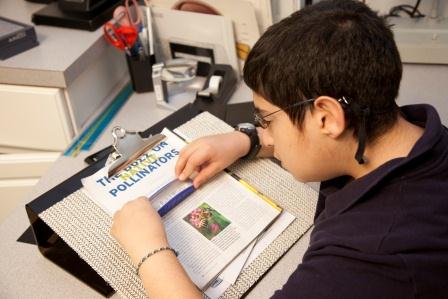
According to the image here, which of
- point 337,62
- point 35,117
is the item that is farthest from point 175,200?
point 35,117

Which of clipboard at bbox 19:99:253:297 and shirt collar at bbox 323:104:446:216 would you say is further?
clipboard at bbox 19:99:253:297

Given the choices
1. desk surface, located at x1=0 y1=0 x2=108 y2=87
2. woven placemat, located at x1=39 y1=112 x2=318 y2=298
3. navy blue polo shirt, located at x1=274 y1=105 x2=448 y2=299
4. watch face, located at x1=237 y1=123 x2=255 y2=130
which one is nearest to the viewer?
navy blue polo shirt, located at x1=274 y1=105 x2=448 y2=299

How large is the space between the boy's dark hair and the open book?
0.22m

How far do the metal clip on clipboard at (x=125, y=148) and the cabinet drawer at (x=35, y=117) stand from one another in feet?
1.12

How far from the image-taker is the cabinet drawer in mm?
1218

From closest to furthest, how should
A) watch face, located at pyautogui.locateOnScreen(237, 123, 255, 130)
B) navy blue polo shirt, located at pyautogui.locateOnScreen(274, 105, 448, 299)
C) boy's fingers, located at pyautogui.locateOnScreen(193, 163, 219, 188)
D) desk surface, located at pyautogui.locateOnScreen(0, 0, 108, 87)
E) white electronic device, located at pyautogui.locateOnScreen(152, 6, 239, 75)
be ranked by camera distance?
navy blue polo shirt, located at pyautogui.locateOnScreen(274, 105, 448, 299) → boy's fingers, located at pyautogui.locateOnScreen(193, 163, 219, 188) → watch face, located at pyautogui.locateOnScreen(237, 123, 255, 130) → desk surface, located at pyautogui.locateOnScreen(0, 0, 108, 87) → white electronic device, located at pyautogui.locateOnScreen(152, 6, 239, 75)

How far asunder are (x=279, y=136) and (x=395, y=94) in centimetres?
19

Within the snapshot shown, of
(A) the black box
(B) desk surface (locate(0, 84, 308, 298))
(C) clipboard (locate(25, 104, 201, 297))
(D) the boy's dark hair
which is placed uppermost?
(D) the boy's dark hair

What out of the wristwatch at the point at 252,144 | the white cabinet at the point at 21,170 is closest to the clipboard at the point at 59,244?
the wristwatch at the point at 252,144

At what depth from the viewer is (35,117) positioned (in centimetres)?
126

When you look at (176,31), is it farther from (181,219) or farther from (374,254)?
(374,254)

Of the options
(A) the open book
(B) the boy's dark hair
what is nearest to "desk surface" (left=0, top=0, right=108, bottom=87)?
(A) the open book

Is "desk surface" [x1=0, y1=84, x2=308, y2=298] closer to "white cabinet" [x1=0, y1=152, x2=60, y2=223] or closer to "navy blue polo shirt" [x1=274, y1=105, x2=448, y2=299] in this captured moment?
"navy blue polo shirt" [x1=274, y1=105, x2=448, y2=299]

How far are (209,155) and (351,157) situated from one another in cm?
30
